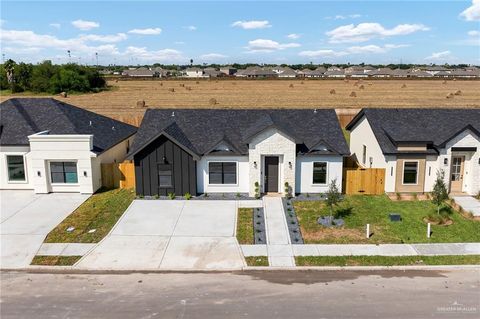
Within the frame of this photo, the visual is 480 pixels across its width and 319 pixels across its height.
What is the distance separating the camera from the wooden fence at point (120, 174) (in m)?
25.9

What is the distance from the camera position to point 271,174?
24.5 metres

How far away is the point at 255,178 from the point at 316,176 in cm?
359

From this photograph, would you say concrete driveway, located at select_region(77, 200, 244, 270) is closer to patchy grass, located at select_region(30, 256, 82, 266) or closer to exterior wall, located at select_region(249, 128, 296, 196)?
patchy grass, located at select_region(30, 256, 82, 266)

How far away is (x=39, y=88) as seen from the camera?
8644 cm

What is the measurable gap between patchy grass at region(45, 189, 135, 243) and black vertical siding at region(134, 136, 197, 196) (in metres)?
1.20

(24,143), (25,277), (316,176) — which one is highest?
(24,143)

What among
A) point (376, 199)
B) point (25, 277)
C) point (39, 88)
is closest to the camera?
point (25, 277)

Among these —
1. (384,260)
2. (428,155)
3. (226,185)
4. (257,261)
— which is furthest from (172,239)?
(428,155)

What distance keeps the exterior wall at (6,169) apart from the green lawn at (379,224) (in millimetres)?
15708

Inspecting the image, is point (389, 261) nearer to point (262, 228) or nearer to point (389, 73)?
point (262, 228)

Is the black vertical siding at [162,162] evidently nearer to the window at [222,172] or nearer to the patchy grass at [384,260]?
the window at [222,172]

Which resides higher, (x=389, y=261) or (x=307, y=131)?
(x=307, y=131)

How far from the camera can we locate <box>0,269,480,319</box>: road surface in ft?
41.4

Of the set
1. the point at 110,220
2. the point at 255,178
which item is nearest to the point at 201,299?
the point at 110,220
